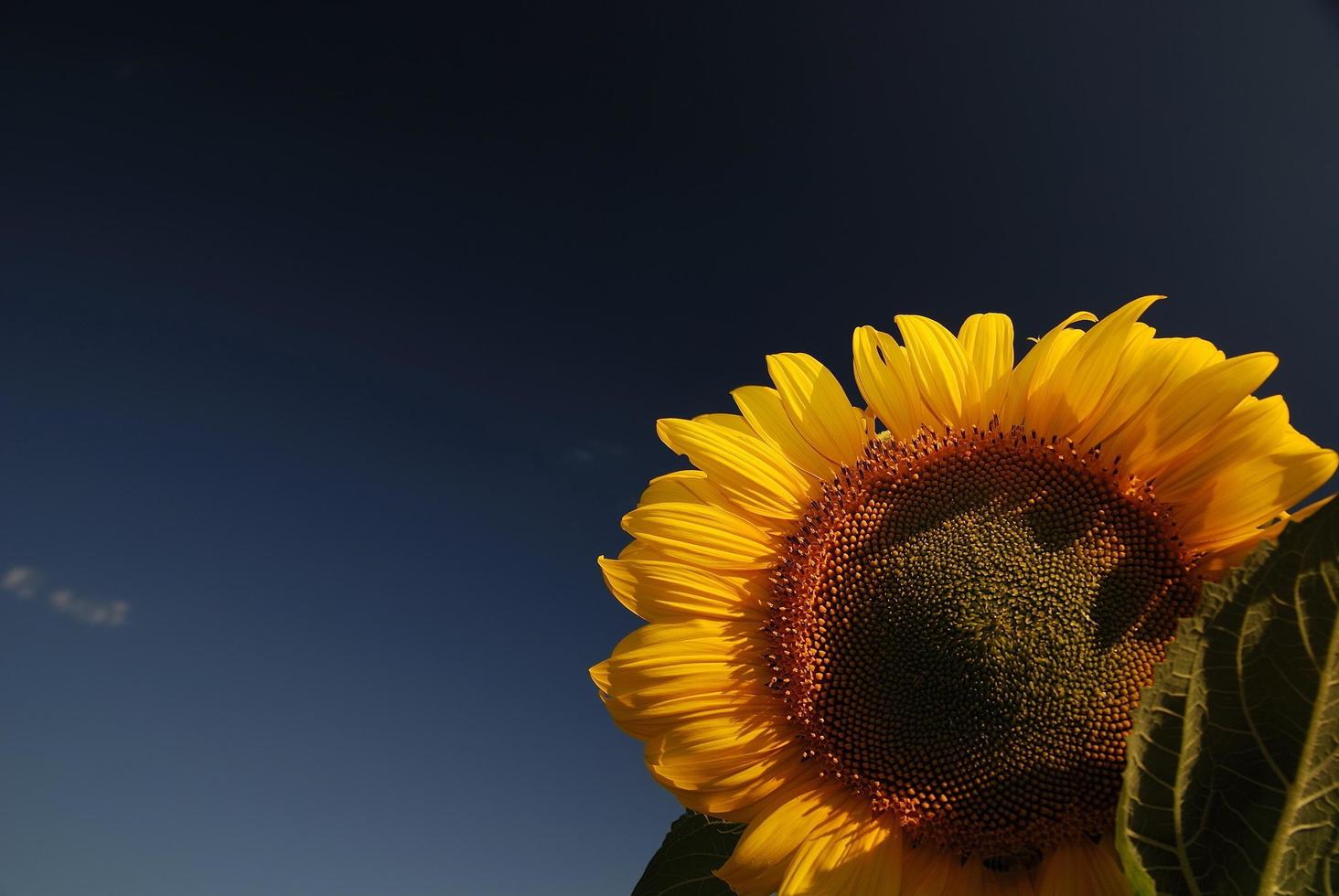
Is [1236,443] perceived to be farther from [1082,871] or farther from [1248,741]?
[1082,871]

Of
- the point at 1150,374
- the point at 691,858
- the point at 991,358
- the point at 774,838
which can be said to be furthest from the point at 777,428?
the point at 691,858

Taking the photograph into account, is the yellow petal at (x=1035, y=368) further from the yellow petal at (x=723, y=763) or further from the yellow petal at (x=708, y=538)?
the yellow petal at (x=723, y=763)

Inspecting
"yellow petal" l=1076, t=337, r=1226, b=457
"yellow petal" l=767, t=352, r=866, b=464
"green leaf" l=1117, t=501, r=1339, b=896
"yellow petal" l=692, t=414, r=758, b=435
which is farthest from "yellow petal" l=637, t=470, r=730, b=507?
"green leaf" l=1117, t=501, r=1339, b=896

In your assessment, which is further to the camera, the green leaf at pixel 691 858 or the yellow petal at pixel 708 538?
the yellow petal at pixel 708 538

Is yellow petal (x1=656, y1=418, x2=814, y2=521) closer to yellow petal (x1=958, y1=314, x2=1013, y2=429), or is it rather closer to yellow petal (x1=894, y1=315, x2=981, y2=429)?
yellow petal (x1=894, y1=315, x2=981, y2=429)

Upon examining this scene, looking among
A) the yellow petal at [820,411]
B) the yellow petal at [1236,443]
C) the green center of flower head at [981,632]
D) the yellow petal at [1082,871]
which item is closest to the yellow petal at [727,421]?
the yellow petal at [820,411]

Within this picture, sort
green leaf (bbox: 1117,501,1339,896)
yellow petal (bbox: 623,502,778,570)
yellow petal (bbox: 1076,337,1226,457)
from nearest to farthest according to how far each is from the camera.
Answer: green leaf (bbox: 1117,501,1339,896), yellow petal (bbox: 1076,337,1226,457), yellow petal (bbox: 623,502,778,570)
